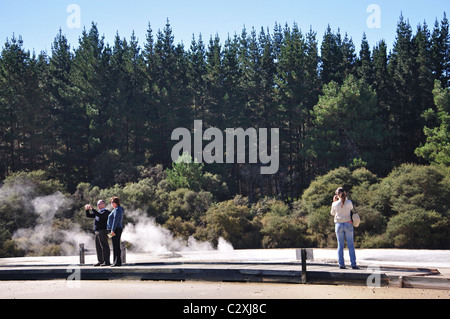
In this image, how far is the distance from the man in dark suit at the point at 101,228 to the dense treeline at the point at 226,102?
2822cm

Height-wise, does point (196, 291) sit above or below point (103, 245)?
below

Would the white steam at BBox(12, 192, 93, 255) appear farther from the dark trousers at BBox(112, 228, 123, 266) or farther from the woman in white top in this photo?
the woman in white top

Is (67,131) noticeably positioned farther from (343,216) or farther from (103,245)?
(343,216)

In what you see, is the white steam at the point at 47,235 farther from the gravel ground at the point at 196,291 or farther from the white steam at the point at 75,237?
the gravel ground at the point at 196,291

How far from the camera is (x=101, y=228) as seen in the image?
15.0m

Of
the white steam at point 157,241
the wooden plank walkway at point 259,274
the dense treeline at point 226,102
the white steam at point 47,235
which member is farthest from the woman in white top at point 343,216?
the dense treeline at point 226,102

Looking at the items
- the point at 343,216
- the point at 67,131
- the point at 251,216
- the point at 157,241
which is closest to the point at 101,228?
the point at 343,216

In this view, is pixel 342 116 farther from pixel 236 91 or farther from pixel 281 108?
pixel 236 91

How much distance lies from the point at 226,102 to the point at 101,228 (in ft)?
127

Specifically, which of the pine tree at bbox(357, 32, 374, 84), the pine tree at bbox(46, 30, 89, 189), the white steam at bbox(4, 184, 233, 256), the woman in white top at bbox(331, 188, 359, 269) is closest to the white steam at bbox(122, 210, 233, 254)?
the white steam at bbox(4, 184, 233, 256)

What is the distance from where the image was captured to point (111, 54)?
2079 inches
